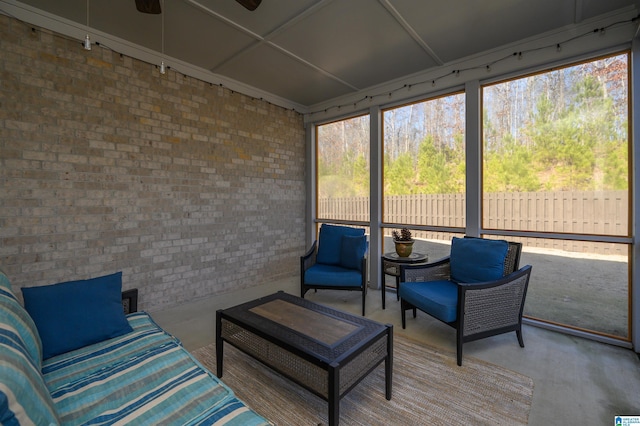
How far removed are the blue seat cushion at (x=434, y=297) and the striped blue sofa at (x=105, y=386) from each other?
5.85 feet

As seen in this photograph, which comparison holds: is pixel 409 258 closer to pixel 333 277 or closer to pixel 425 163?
pixel 333 277

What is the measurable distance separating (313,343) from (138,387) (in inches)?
35.3

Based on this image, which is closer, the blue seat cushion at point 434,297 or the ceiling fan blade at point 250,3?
the ceiling fan blade at point 250,3

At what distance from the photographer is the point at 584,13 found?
2512 millimetres

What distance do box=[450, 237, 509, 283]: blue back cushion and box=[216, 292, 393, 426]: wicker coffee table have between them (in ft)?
4.31

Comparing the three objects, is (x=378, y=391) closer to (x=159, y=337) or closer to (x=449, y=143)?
(x=159, y=337)

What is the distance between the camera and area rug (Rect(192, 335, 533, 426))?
5.68 ft

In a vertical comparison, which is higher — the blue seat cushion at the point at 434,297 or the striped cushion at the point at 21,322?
the striped cushion at the point at 21,322

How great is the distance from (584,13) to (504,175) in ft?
5.01

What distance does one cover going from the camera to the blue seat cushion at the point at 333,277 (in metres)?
3.35

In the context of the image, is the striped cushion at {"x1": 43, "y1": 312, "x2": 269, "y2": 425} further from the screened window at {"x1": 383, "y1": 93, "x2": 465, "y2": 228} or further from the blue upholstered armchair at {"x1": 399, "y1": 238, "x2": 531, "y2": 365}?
the screened window at {"x1": 383, "y1": 93, "x2": 465, "y2": 228}

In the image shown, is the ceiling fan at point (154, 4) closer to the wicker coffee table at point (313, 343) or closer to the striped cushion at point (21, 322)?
the striped cushion at point (21, 322)

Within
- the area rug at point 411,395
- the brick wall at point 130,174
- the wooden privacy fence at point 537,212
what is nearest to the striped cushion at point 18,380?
the area rug at point 411,395

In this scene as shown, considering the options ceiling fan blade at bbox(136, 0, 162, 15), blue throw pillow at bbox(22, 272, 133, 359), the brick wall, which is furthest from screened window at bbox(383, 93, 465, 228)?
blue throw pillow at bbox(22, 272, 133, 359)
